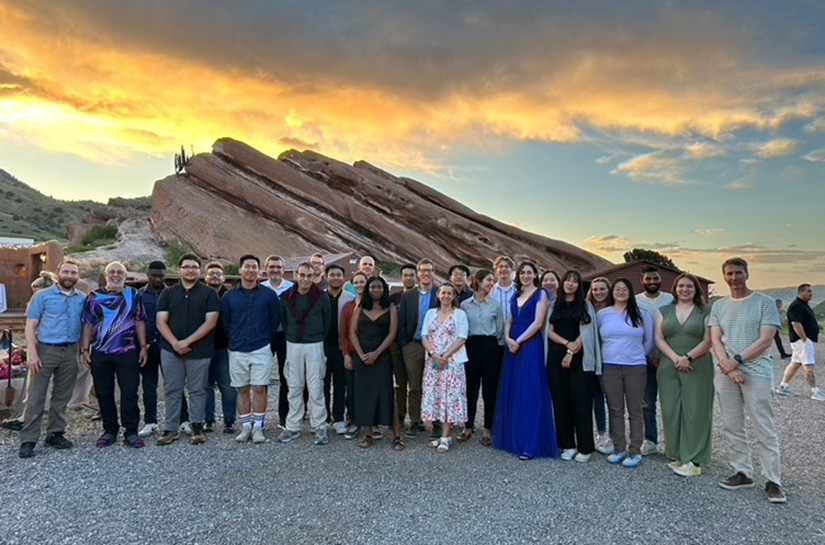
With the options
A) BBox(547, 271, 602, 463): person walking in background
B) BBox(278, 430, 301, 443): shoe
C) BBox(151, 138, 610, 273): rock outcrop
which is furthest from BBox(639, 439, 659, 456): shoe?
BBox(151, 138, 610, 273): rock outcrop

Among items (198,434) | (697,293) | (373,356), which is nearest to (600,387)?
(697,293)

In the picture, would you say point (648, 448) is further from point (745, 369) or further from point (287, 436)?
point (287, 436)

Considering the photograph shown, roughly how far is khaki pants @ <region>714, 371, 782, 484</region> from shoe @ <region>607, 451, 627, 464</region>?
0.97 meters

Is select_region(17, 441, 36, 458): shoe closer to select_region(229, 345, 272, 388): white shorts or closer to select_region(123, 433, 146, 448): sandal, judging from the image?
select_region(123, 433, 146, 448): sandal

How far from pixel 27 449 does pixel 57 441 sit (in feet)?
0.97

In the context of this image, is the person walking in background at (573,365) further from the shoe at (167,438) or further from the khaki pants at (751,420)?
the shoe at (167,438)

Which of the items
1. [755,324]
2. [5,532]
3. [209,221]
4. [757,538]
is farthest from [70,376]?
[209,221]

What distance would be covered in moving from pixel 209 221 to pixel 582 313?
73.4ft

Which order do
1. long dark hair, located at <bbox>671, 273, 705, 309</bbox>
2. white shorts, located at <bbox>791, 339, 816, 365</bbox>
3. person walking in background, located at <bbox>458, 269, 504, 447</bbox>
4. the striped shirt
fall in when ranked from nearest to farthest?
the striped shirt, long dark hair, located at <bbox>671, 273, 705, 309</bbox>, person walking in background, located at <bbox>458, 269, 504, 447</bbox>, white shorts, located at <bbox>791, 339, 816, 365</bbox>

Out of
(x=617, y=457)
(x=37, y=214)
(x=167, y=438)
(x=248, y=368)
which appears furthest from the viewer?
(x=37, y=214)

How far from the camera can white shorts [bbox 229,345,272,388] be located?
5.67m

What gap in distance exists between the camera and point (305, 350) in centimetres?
571

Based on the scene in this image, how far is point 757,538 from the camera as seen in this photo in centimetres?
366

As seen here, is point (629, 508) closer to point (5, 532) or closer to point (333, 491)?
point (333, 491)
